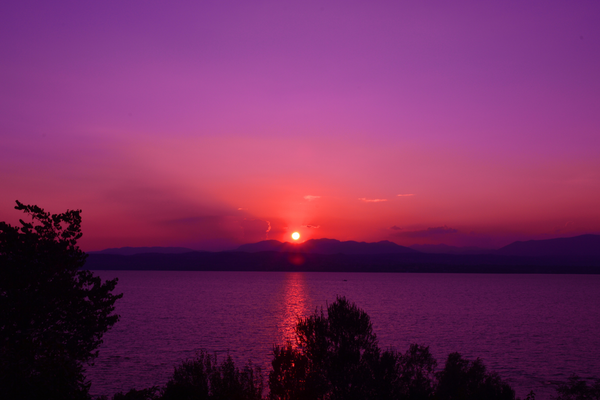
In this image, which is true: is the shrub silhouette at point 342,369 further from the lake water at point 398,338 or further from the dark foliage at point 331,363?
the lake water at point 398,338

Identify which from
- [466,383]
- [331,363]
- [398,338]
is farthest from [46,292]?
[398,338]

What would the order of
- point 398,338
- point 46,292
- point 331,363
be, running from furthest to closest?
point 398,338 < point 331,363 < point 46,292

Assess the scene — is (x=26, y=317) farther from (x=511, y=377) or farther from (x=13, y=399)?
(x=511, y=377)

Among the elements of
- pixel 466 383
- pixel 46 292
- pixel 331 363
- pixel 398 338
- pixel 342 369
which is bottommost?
pixel 398 338

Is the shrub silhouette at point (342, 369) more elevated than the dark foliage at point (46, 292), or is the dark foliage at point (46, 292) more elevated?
the dark foliage at point (46, 292)

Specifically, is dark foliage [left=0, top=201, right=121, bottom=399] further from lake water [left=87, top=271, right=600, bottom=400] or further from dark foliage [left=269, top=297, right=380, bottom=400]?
lake water [left=87, top=271, right=600, bottom=400]

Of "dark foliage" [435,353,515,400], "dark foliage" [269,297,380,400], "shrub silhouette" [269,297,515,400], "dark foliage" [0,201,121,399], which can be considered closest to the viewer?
"dark foliage" [0,201,121,399]

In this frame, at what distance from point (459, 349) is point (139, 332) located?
251ft

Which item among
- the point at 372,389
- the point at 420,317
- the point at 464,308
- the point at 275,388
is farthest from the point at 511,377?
the point at 464,308

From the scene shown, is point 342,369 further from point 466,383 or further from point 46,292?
point 46,292

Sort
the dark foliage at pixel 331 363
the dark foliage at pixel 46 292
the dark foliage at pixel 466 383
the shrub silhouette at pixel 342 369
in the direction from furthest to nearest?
the dark foliage at pixel 466 383, the shrub silhouette at pixel 342 369, the dark foliage at pixel 331 363, the dark foliage at pixel 46 292

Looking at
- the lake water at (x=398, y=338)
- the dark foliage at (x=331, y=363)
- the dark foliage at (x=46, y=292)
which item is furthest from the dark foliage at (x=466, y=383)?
the dark foliage at (x=46, y=292)

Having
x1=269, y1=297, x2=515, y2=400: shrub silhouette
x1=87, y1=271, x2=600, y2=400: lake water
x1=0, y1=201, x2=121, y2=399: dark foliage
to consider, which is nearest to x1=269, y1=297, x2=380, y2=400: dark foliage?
x1=269, y1=297, x2=515, y2=400: shrub silhouette

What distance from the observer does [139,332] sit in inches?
4358
